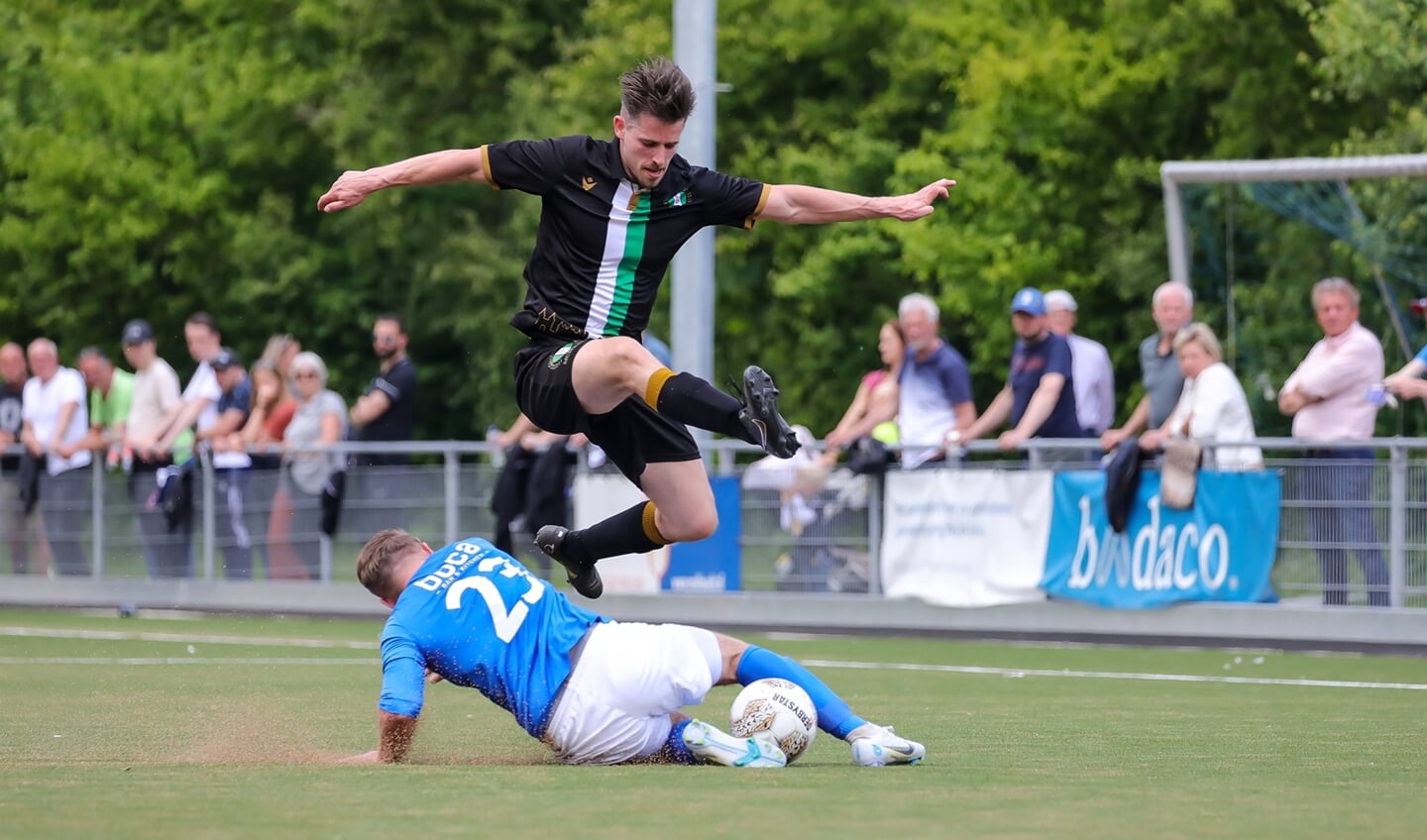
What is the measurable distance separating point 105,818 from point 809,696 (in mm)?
2633

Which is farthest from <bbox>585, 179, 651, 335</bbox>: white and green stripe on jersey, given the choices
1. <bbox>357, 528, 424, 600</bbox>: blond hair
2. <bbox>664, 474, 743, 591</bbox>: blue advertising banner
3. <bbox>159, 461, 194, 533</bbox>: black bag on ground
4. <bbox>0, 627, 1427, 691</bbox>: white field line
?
<bbox>159, 461, 194, 533</bbox>: black bag on ground

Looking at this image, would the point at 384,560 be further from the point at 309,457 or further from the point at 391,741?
the point at 309,457

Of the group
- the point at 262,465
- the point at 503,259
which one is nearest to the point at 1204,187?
the point at 262,465

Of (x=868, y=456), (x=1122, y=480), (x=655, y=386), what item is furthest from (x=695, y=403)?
(x=868, y=456)

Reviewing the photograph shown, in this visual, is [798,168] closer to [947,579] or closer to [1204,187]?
[1204,187]

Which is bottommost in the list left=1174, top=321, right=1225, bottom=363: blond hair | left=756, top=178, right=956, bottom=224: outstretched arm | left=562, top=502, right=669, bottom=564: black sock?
left=562, top=502, right=669, bottom=564: black sock

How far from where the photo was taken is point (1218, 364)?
1488cm

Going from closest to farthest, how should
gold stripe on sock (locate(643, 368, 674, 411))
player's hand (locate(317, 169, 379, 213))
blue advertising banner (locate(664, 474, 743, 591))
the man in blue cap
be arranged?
gold stripe on sock (locate(643, 368, 674, 411)) < player's hand (locate(317, 169, 379, 213)) < the man in blue cap < blue advertising banner (locate(664, 474, 743, 591))

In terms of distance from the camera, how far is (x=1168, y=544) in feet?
48.9

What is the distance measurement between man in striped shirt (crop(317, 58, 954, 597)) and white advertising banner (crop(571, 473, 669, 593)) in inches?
304

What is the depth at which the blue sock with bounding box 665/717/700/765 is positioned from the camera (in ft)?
25.5

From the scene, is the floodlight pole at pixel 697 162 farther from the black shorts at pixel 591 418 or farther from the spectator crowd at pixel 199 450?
the black shorts at pixel 591 418

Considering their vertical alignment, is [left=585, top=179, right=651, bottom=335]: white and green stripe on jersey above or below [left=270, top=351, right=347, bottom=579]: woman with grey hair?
above

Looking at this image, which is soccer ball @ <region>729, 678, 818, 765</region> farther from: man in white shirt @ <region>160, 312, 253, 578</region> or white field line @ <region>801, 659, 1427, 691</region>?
man in white shirt @ <region>160, 312, 253, 578</region>
